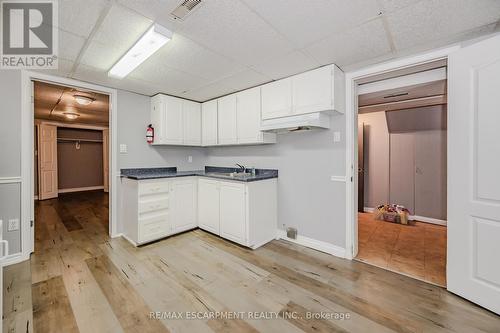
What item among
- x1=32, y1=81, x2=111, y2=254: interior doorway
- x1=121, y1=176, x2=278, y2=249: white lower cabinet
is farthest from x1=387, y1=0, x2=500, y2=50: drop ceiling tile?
x1=32, y1=81, x2=111, y2=254: interior doorway

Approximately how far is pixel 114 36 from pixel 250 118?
1835 mm

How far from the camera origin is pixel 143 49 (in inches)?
79.3

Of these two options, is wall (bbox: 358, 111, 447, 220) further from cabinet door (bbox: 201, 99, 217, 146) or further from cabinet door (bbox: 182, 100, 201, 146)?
cabinet door (bbox: 182, 100, 201, 146)

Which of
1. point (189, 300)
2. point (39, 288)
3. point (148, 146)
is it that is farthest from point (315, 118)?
point (39, 288)

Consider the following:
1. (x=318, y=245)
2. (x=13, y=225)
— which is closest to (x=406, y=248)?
(x=318, y=245)

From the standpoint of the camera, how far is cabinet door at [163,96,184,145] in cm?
349

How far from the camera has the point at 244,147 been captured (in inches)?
145

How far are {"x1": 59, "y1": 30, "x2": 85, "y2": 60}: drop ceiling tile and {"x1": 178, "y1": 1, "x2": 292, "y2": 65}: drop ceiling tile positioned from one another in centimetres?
100

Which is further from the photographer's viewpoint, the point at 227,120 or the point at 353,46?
the point at 227,120

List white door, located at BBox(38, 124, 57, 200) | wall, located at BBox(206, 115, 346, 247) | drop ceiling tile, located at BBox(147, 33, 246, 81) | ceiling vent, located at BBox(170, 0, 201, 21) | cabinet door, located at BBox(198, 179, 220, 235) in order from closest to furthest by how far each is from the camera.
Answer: ceiling vent, located at BBox(170, 0, 201, 21) < drop ceiling tile, located at BBox(147, 33, 246, 81) < wall, located at BBox(206, 115, 346, 247) < cabinet door, located at BBox(198, 179, 220, 235) < white door, located at BBox(38, 124, 57, 200)

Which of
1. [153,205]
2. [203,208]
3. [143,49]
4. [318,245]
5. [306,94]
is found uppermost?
[143,49]

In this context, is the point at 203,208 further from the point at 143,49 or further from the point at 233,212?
the point at 143,49

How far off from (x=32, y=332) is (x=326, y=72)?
3393 mm

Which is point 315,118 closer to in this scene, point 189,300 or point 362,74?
point 362,74
